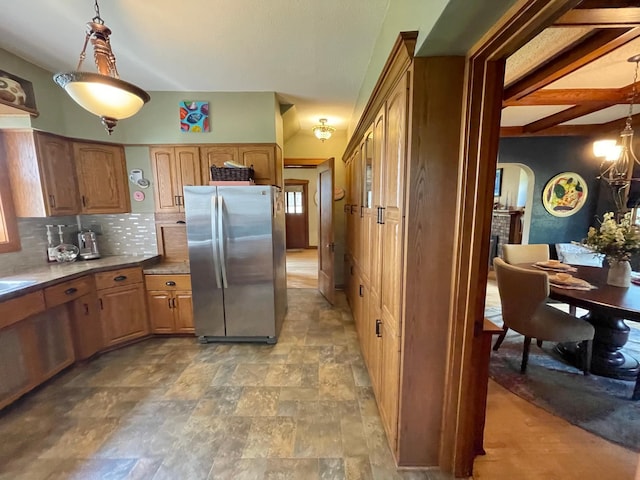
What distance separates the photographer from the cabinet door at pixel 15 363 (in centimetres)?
192

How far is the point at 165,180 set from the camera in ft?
10.3

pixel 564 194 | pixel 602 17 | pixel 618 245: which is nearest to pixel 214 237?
pixel 602 17

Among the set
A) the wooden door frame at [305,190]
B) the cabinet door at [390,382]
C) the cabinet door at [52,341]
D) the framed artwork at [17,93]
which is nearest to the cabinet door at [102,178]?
the framed artwork at [17,93]

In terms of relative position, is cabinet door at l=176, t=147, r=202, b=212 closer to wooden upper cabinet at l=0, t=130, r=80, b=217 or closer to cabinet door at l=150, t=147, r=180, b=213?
cabinet door at l=150, t=147, r=180, b=213

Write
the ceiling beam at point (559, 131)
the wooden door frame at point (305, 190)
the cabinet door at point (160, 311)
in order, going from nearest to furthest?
the cabinet door at point (160, 311), the ceiling beam at point (559, 131), the wooden door frame at point (305, 190)

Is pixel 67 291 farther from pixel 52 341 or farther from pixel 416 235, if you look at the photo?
pixel 416 235

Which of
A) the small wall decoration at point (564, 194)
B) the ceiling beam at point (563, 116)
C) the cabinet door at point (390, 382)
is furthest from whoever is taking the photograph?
the small wall decoration at point (564, 194)

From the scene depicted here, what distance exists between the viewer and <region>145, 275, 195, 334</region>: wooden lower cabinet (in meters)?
2.90

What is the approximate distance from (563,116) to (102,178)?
5840mm

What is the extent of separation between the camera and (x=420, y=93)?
1199 millimetres

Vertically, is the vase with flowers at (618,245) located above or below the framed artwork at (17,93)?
below

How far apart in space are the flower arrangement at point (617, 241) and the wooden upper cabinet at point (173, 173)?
4.00 meters

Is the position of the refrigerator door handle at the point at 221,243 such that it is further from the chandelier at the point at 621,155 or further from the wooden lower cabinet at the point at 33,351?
the chandelier at the point at 621,155

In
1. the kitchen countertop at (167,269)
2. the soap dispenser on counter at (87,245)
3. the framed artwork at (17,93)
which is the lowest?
the kitchen countertop at (167,269)
